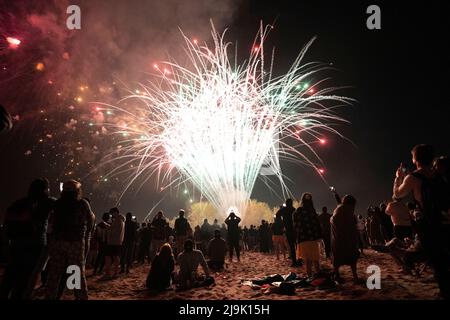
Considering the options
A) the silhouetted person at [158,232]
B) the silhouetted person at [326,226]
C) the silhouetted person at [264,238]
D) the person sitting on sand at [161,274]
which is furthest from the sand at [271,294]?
the silhouetted person at [264,238]

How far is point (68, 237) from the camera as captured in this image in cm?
442

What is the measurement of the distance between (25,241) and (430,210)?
19.1ft

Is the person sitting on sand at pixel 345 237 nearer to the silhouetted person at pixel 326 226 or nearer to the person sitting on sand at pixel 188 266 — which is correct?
the person sitting on sand at pixel 188 266

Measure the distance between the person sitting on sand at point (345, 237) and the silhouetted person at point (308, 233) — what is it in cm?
68

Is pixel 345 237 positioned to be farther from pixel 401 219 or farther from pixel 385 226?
pixel 385 226

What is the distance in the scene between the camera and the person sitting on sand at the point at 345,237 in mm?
6046

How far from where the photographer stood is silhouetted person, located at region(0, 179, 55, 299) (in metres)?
4.05

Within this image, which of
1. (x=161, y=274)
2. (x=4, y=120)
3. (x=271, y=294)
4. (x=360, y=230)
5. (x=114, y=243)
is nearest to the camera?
(x=4, y=120)

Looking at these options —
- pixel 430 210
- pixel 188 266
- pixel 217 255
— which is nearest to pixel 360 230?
pixel 217 255

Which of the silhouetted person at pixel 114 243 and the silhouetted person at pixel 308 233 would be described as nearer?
the silhouetted person at pixel 308 233
